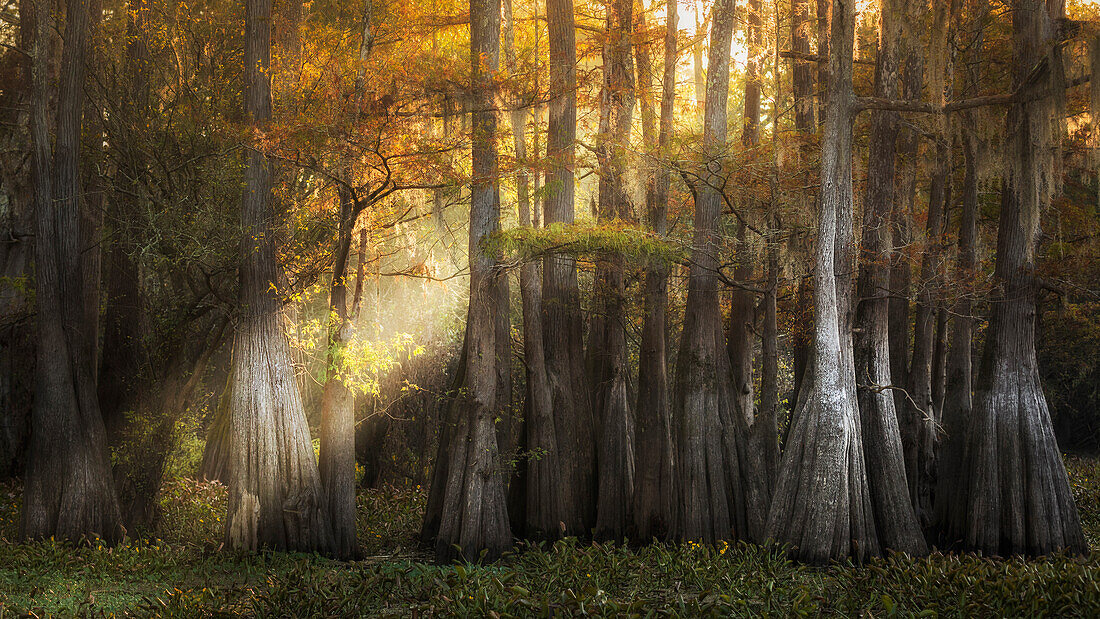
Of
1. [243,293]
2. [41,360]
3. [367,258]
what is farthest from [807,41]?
[41,360]

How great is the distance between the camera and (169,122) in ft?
43.4

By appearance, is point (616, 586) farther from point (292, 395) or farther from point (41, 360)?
point (41, 360)

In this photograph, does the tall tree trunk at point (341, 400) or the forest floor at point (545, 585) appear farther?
the tall tree trunk at point (341, 400)

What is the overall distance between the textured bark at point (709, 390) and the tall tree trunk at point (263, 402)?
18.8 ft

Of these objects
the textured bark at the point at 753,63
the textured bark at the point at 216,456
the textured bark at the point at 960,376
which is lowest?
the textured bark at the point at 216,456

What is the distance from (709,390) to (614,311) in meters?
2.38

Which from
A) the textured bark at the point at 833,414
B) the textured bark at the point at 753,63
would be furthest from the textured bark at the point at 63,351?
the textured bark at the point at 753,63

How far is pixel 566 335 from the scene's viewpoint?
15258 millimetres

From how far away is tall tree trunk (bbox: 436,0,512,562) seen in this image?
12.8m

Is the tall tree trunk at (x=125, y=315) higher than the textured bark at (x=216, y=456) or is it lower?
higher

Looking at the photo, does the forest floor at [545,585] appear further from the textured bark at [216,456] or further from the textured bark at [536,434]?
the textured bark at [216,456]

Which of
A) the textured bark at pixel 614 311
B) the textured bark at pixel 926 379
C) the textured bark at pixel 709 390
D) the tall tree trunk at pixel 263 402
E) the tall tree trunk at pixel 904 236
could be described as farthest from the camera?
the tall tree trunk at pixel 904 236

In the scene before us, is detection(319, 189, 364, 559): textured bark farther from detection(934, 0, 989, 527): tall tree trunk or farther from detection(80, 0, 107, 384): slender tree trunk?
detection(934, 0, 989, 527): tall tree trunk

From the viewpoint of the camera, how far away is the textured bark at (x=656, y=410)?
46.0ft
